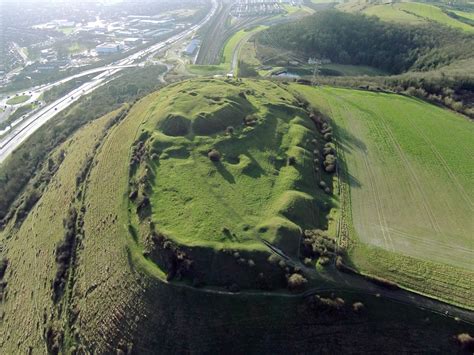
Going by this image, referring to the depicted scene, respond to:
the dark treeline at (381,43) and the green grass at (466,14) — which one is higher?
the green grass at (466,14)

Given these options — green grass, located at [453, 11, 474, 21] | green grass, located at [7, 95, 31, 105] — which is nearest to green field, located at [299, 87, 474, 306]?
green grass, located at [453, 11, 474, 21]

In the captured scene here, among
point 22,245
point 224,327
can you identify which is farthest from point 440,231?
point 22,245

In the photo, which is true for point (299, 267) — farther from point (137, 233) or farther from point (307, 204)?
point (137, 233)

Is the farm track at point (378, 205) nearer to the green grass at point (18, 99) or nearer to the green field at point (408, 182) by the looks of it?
the green field at point (408, 182)

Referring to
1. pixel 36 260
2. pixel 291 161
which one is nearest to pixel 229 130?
pixel 291 161

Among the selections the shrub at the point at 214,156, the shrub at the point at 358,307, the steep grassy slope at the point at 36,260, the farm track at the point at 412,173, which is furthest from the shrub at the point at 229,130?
the shrub at the point at 358,307

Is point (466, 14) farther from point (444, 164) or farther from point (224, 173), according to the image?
point (224, 173)
